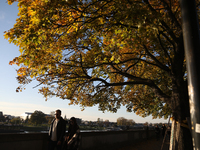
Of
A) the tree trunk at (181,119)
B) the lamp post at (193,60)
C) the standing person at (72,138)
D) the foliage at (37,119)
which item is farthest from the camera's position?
the foliage at (37,119)

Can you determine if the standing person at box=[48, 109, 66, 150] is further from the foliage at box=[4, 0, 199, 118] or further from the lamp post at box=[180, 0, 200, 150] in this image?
the lamp post at box=[180, 0, 200, 150]

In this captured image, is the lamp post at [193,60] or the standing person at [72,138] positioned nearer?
the lamp post at [193,60]

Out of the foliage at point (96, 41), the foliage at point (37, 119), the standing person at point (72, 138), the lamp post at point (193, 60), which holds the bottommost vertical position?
the foliage at point (37, 119)

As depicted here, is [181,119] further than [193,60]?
Yes

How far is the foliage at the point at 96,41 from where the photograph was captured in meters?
5.50

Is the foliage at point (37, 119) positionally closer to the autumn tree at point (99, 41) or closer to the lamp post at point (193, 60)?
the autumn tree at point (99, 41)

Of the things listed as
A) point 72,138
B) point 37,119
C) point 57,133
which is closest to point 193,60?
point 72,138

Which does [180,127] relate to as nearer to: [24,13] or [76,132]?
[76,132]

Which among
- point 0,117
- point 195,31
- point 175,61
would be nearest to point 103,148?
point 175,61

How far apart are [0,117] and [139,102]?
15231 centimetres

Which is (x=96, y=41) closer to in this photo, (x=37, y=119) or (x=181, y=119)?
(x=181, y=119)

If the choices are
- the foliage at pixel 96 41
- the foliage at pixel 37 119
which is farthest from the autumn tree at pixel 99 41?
the foliage at pixel 37 119

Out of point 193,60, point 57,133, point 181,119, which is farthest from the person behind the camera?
point 181,119

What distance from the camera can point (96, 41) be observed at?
8711mm
